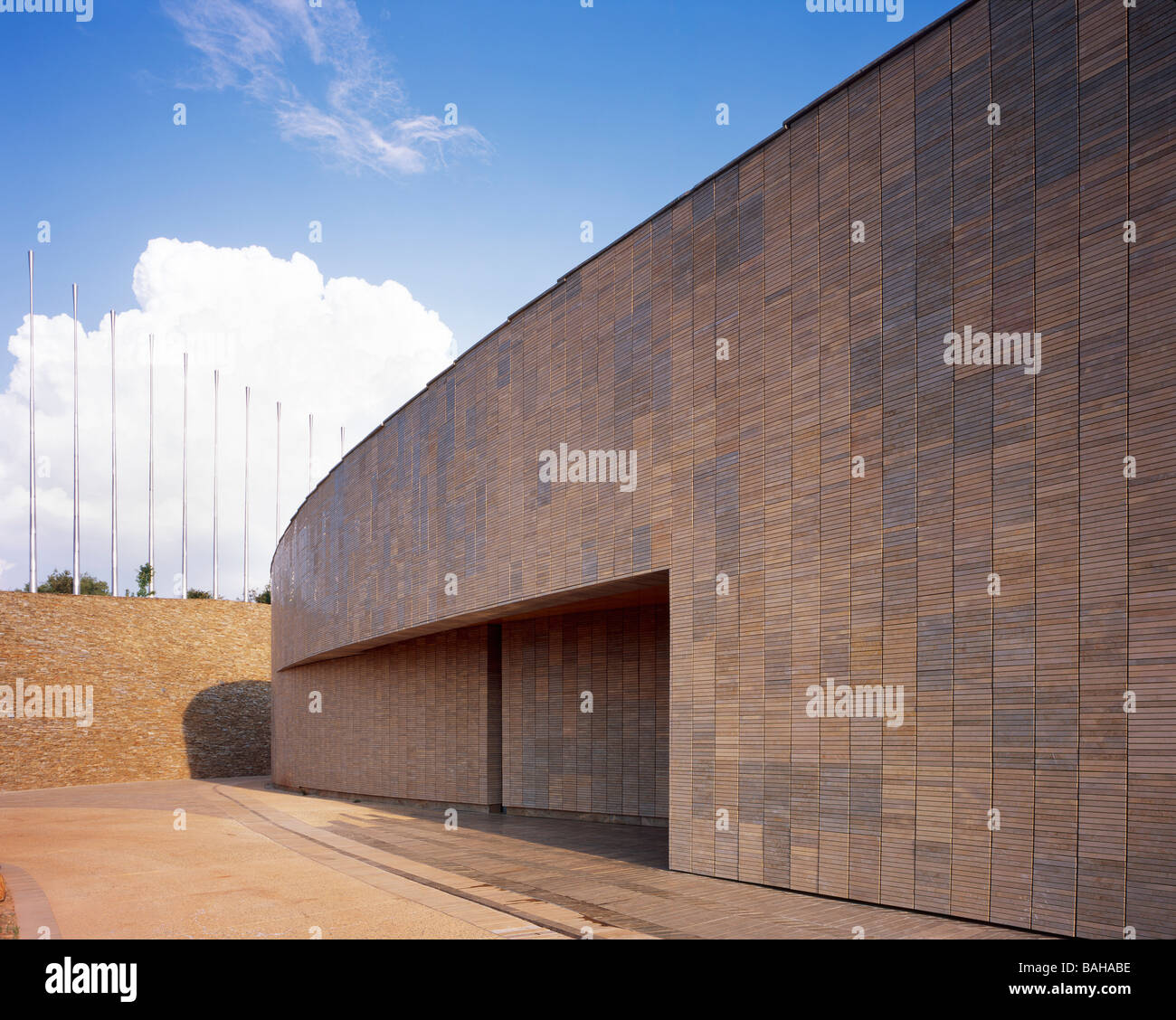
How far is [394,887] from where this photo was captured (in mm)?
10336

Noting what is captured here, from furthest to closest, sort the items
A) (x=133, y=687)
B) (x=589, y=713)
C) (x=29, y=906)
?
(x=133, y=687) → (x=589, y=713) → (x=29, y=906)

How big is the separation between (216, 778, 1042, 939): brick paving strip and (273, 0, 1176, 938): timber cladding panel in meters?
0.43

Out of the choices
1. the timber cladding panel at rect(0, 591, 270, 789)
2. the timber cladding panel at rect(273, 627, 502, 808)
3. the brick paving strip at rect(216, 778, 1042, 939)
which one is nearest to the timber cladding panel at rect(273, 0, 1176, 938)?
the brick paving strip at rect(216, 778, 1042, 939)

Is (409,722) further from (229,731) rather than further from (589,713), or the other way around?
(229,731)

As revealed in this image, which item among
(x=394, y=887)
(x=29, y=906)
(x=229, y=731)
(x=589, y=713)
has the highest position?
(x=589, y=713)

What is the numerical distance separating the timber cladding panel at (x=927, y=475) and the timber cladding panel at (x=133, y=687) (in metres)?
33.2

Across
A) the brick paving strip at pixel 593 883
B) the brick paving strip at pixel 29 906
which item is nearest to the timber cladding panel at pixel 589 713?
the brick paving strip at pixel 593 883

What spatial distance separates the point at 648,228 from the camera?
1266 cm

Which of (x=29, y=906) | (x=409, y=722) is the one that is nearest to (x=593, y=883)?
(x=29, y=906)

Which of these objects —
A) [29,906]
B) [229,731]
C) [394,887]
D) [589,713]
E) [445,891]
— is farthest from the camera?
[229,731]

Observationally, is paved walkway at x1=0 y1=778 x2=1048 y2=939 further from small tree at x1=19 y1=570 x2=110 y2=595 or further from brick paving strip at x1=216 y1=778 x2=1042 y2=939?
small tree at x1=19 y1=570 x2=110 y2=595

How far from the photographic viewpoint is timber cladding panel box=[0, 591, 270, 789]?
37906mm

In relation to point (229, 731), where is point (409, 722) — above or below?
above

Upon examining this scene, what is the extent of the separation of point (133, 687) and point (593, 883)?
35.7 m
